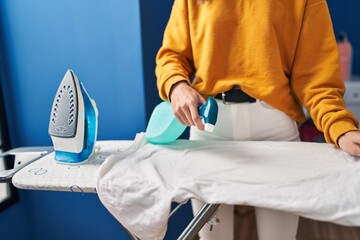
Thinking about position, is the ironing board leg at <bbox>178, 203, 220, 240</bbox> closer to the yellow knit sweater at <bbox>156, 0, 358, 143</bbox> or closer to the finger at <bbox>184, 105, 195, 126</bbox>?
the finger at <bbox>184, 105, 195, 126</bbox>

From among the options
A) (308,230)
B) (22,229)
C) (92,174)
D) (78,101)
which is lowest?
(308,230)

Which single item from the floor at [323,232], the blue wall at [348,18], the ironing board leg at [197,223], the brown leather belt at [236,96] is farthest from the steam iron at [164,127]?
the blue wall at [348,18]

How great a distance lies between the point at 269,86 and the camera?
2.48ft

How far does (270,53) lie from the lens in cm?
75

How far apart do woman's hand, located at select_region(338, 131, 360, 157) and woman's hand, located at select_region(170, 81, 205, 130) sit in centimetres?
29

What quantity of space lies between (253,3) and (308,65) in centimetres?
19

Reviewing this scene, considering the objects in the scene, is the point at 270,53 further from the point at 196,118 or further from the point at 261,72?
the point at 196,118

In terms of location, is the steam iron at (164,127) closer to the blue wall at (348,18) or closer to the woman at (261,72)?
the woman at (261,72)

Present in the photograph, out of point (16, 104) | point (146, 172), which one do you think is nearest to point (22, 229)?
point (16, 104)

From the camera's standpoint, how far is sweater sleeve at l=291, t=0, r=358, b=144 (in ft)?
→ 2.39

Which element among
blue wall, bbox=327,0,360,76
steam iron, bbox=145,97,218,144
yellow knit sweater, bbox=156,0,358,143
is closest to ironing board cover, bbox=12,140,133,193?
steam iron, bbox=145,97,218,144

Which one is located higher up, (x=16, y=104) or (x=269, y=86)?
(x=269, y=86)

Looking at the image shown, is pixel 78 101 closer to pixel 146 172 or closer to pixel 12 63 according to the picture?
pixel 146 172

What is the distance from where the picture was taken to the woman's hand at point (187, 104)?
0.67 m
